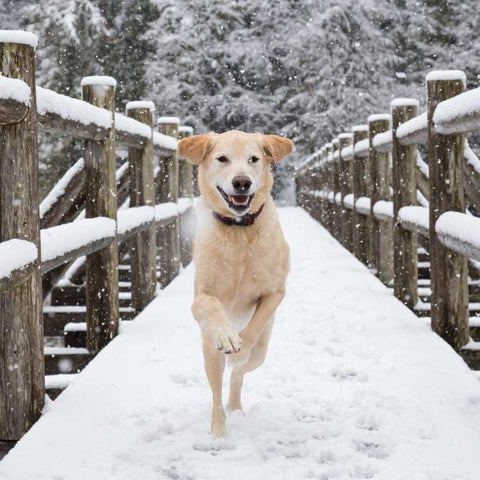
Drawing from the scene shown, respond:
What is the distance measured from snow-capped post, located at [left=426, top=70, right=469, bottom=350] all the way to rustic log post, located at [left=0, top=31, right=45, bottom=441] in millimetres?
2654

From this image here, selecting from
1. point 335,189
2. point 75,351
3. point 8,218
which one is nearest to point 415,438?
point 8,218

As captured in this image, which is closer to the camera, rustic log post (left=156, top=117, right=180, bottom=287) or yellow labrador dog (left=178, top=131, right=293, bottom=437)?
yellow labrador dog (left=178, top=131, right=293, bottom=437)

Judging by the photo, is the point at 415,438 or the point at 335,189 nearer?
the point at 415,438

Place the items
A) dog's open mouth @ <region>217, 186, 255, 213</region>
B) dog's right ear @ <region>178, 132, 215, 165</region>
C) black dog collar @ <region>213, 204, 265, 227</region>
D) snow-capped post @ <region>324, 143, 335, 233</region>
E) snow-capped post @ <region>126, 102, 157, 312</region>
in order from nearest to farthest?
dog's open mouth @ <region>217, 186, 255, 213</region>
black dog collar @ <region>213, 204, 265, 227</region>
dog's right ear @ <region>178, 132, 215, 165</region>
snow-capped post @ <region>126, 102, 157, 312</region>
snow-capped post @ <region>324, 143, 335, 233</region>

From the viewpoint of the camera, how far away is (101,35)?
1209 inches

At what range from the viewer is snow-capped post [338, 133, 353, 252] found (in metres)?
11.0

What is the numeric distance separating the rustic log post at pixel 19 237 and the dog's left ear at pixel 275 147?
112cm

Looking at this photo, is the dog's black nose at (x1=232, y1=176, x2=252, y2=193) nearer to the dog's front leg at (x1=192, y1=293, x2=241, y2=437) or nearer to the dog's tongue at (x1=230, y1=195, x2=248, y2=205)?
the dog's tongue at (x1=230, y1=195, x2=248, y2=205)

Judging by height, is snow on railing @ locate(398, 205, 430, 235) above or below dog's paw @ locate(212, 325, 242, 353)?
above

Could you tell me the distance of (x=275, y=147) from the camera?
3766 millimetres

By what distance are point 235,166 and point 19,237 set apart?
1001 mm

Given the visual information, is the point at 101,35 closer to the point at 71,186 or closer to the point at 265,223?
the point at 71,186

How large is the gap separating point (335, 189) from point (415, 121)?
7.43m

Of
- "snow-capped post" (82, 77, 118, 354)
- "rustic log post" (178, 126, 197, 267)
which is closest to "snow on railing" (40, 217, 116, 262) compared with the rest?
"snow-capped post" (82, 77, 118, 354)
